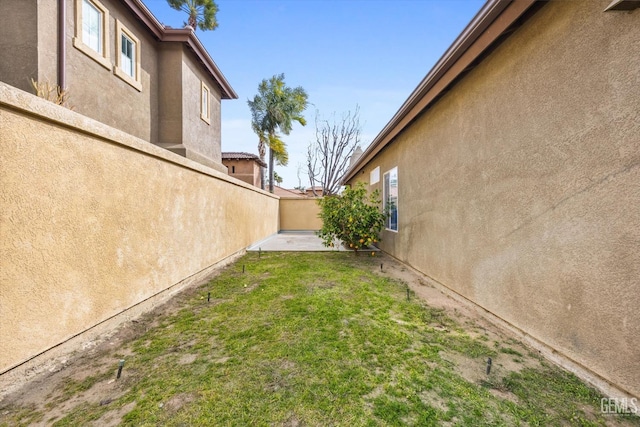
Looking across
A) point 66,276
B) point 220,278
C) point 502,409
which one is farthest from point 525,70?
point 220,278

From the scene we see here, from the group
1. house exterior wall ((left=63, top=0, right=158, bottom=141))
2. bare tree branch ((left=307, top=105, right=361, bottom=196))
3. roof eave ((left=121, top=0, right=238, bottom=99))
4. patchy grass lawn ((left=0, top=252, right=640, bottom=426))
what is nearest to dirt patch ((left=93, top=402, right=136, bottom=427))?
patchy grass lawn ((left=0, top=252, right=640, bottom=426))

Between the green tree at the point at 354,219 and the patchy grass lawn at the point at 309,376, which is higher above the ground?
the green tree at the point at 354,219

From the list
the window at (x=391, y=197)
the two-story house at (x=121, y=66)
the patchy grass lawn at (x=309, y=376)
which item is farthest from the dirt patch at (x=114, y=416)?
the window at (x=391, y=197)

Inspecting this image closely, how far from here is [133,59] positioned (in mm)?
7504

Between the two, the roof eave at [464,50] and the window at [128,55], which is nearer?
the roof eave at [464,50]

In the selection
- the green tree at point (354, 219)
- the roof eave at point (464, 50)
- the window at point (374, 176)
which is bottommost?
the green tree at point (354, 219)

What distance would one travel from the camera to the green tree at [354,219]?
8.08 meters

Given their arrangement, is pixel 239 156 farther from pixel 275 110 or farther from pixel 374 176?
pixel 374 176

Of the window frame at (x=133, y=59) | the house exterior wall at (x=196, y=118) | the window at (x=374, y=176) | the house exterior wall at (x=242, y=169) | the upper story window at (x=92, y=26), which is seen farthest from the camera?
the house exterior wall at (x=242, y=169)

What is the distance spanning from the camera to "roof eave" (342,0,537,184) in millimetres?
2811

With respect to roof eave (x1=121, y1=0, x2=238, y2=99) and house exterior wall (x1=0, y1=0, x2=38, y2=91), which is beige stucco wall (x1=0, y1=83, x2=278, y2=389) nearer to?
house exterior wall (x1=0, y1=0, x2=38, y2=91)

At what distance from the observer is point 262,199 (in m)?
11.8

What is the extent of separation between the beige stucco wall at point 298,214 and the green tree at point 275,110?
510 cm

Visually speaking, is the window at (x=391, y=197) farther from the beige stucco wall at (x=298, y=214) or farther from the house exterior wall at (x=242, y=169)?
the house exterior wall at (x=242, y=169)
